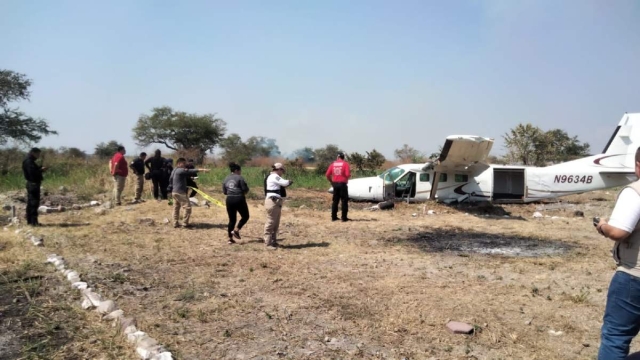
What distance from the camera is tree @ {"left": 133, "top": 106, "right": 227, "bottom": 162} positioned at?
42562mm

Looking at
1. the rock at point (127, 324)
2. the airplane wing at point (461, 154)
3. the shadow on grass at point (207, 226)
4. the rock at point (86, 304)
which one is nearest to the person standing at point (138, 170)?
the shadow on grass at point (207, 226)

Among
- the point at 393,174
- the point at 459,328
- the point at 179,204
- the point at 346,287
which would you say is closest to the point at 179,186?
the point at 179,204

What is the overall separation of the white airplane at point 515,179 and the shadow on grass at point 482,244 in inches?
184

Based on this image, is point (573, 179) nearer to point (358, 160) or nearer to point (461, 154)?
point (461, 154)

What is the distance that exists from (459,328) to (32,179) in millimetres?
9382

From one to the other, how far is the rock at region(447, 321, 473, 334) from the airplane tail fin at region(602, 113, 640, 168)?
14049mm

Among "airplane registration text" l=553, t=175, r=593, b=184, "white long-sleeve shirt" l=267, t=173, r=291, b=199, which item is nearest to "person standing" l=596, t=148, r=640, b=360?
"white long-sleeve shirt" l=267, t=173, r=291, b=199

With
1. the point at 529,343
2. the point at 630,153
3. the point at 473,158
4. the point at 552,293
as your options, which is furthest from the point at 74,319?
the point at 630,153

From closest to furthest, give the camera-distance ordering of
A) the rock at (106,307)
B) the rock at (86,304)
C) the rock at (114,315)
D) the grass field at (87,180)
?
the rock at (114,315) → the rock at (106,307) → the rock at (86,304) → the grass field at (87,180)

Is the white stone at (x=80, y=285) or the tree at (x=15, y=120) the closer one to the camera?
the white stone at (x=80, y=285)

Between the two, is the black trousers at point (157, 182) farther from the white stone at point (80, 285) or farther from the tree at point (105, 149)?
the tree at point (105, 149)

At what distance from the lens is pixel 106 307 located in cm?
455

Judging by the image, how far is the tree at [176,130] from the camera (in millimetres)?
42562

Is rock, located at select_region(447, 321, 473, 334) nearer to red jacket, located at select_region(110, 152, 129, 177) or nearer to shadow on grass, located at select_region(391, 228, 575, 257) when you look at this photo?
shadow on grass, located at select_region(391, 228, 575, 257)
